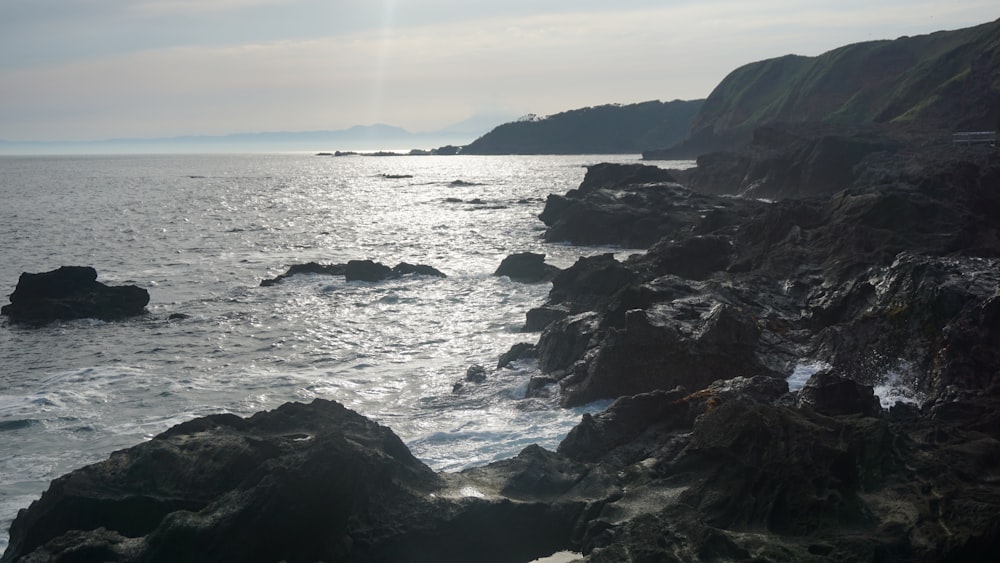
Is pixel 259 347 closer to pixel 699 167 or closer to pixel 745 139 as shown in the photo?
pixel 699 167

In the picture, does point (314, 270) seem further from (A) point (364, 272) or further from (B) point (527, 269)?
(B) point (527, 269)

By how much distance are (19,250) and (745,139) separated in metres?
116

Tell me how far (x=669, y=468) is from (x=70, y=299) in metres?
26.5

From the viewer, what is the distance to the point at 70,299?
30766 millimetres

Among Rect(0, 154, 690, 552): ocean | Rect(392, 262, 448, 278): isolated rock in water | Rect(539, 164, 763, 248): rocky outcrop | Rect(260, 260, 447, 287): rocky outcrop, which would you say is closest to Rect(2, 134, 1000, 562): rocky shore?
Rect(0, 154, 690, 552): ocean

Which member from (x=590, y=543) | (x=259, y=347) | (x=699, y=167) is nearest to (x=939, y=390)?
(x=590, y=543)

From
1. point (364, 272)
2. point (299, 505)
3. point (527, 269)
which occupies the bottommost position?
point (364, 272)

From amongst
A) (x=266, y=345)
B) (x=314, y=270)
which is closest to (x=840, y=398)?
(x=266, y=345)

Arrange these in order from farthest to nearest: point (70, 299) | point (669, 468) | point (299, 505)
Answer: point (70, 299) < point (669, 468) < point (299, 505)

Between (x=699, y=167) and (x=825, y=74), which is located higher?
(x=825, y=74)

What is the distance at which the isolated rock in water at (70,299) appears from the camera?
98.3ft

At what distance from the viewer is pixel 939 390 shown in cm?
1419

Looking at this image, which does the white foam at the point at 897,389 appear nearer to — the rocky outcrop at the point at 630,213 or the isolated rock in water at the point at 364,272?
the isolated rock in water at the point at 364,272

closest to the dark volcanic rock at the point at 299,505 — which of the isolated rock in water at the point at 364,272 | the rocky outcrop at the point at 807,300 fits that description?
the rocky outcrop at the point at 807,300
